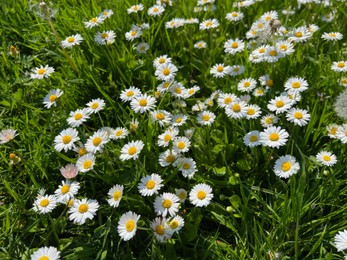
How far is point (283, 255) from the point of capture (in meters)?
1.87

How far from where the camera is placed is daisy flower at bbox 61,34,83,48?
8.93 ft

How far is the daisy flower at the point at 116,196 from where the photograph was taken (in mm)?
1920

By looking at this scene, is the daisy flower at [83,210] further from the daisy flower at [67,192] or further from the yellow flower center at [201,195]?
the yellow flower center at [201,195]

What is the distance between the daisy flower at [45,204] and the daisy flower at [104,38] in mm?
1164

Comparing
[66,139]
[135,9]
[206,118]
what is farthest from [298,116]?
[135,9]

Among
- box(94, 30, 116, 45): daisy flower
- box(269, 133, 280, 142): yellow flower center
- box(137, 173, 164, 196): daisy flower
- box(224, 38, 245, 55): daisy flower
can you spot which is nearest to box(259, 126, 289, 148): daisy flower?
box(269, 133, 280, 142): yellow flower center

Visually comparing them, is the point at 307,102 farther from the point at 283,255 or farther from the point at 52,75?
the point at 52,75

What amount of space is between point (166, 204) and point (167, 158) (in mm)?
272

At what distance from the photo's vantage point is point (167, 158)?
2094 millimetres

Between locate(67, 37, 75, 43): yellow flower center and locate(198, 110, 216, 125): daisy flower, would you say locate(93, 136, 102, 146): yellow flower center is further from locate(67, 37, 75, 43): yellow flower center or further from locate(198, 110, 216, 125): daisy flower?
locate(67, 37, 75, 43): yellow flower center

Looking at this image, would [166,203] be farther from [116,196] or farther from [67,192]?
[67,192]

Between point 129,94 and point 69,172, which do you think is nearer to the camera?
point 69,172

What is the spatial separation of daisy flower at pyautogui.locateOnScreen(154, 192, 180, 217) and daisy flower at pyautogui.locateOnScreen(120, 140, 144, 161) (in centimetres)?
24

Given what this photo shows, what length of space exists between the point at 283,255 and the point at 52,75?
1844 mm
